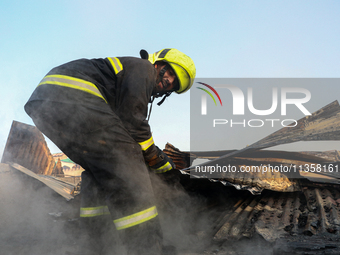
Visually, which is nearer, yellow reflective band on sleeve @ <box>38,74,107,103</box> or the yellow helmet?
yellow reflective band on sleeve @ <box>38,74,107,103</box>

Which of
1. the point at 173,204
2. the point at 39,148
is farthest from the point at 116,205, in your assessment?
the point at 39,148

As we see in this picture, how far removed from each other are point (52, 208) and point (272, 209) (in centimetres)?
294

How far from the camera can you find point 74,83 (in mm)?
1794

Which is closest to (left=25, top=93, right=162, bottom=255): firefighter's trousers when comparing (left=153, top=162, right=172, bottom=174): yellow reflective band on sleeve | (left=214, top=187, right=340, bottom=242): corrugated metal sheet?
(left=153, top=162, right=172, bottom=174): yellow reflective band on sleeve

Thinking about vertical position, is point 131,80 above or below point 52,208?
above

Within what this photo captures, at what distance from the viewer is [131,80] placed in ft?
6.07

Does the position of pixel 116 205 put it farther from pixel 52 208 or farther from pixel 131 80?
pixel 52 208

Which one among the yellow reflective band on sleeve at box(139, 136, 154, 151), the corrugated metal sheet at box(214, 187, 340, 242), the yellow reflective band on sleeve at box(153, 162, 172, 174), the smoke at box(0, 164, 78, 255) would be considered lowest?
the smoke at box(0, 164, 78, 255)

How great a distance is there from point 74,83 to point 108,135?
50cm

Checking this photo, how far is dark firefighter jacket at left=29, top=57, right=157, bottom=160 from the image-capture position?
1814mm

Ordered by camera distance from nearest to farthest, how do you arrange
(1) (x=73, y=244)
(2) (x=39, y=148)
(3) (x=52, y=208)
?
(1) (x=73, y=244) < (3) (x=52, y=208) < (2) (x=39, y=148)

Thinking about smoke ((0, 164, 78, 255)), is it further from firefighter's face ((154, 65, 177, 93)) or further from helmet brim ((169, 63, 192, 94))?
helmet brim ((169, 63, 192, 94))

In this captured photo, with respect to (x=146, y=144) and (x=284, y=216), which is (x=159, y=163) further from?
(x=284, y=216)

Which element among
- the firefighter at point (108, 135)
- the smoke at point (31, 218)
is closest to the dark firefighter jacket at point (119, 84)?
the firefighter at point (108, 135)
